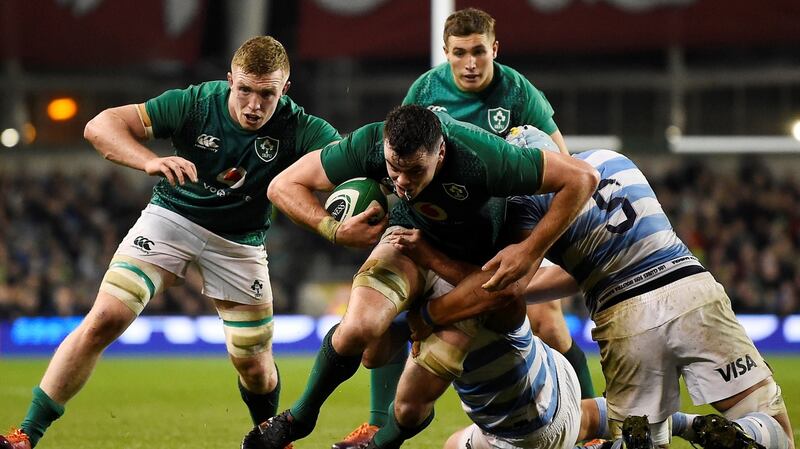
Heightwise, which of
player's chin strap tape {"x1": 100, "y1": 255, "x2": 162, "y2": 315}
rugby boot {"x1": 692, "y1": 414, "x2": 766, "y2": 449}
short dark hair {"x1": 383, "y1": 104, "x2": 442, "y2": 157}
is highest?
short dark hair {"x1": 383, "y1": 104, "x2": 442, "y2": 157}

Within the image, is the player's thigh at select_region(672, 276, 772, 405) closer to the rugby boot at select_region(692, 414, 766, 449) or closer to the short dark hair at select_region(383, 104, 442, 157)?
the rugby boot at select_region(692, 414, 766, 449)

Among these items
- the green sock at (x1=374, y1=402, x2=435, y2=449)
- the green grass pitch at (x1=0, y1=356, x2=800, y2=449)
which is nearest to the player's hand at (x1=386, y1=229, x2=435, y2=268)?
the green sock at (x1=374, y1=402, x2=435, y2=449)

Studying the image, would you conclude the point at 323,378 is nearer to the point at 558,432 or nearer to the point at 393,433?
the point at 393,433

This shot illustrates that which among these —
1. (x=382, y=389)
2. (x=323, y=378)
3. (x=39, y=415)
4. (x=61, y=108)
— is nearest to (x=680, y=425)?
(x=382, y=389)

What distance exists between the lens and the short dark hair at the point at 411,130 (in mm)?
4562

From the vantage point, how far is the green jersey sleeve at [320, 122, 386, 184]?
4973 millimetres

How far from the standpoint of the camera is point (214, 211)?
638 cm

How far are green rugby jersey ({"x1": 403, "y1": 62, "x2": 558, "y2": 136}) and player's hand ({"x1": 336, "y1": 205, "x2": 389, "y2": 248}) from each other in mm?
1894

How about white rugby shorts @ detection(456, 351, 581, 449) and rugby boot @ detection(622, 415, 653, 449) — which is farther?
white rugby shorts @ detection(456, 351, 581, 449)

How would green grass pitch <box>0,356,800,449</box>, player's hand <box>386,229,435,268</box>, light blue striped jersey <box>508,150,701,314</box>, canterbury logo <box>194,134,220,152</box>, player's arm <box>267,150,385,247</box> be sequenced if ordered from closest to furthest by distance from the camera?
1. player's arm <box>267,150,385,247</box>
2. player's hand <box>386,229,435,268</box>
3. light blue striped jersey <box>508,150,701,314</box>
4. canterbury logo <box>194,134,220,152</box>
5. green grass pitch <box>0,356,800,449</box>

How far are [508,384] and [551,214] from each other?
2.55 ft

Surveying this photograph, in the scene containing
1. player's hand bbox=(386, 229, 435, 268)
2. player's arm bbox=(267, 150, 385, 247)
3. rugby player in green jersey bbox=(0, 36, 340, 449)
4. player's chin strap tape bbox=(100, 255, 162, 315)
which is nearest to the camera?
player's arm bbox=(267, 150, 385, 247)

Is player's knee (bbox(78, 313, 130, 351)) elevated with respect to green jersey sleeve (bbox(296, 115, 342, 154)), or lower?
lower

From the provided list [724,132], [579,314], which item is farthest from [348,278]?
[724,132]
